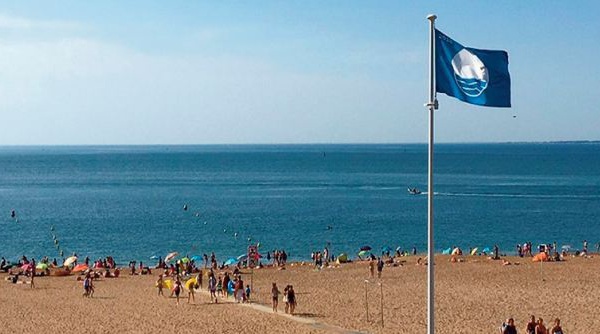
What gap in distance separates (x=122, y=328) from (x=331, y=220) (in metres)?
47.3

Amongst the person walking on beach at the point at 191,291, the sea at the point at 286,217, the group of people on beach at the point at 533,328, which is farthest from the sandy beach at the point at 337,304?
the sea at the point at 286,217

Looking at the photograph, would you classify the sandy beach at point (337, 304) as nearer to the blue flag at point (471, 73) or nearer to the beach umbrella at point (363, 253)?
the beach umbrella at point (363, 253)

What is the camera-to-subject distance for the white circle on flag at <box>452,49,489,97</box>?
11.7m

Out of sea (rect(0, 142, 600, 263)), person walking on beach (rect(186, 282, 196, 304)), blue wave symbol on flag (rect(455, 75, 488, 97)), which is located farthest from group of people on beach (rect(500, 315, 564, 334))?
sea (rect(0, 142, 600, 263))

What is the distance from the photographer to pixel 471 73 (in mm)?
11781

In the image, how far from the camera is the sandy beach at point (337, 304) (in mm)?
22969

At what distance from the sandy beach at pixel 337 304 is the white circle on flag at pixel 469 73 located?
1156cm

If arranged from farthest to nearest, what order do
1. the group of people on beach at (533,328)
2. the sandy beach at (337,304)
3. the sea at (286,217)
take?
the sea at (286,217)
the sandy beach at (337,304)
the group of people on beach at (533,328)

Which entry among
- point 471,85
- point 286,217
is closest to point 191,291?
point 471,85

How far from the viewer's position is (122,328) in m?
23.1

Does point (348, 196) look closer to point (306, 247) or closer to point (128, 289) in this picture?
point (306, 247)

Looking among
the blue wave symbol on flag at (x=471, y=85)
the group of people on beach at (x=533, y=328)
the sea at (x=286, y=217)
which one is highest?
the blue wave symbol on flag at (x=471, y=85)

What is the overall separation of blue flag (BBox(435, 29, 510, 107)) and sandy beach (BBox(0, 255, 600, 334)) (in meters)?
11.5

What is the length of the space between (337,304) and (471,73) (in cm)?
1650
